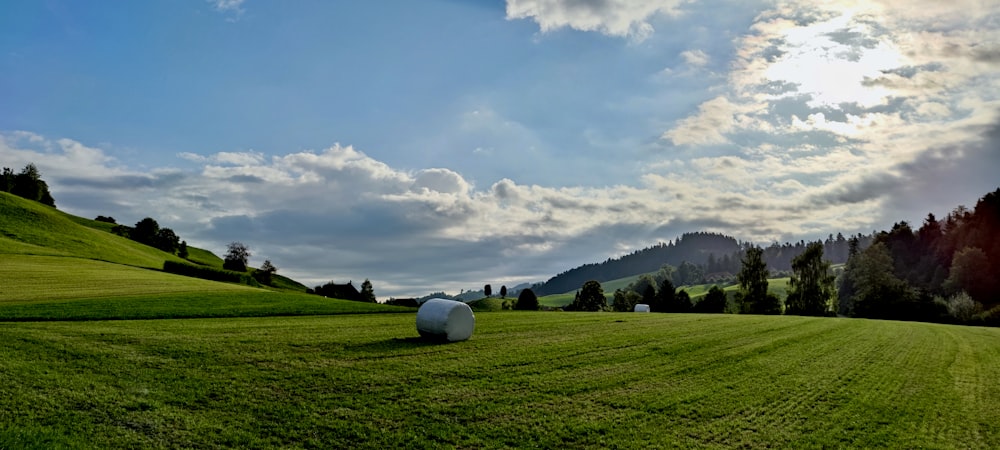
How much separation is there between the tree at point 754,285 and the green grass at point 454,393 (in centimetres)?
7476

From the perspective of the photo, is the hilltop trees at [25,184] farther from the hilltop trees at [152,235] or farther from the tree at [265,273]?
the tree at [265,273]

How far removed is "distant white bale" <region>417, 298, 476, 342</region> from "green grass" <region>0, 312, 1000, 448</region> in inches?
28.9

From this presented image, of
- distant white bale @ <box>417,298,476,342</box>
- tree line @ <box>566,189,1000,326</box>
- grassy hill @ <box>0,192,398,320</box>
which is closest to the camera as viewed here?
distant white bale @ <box>417,298,476,342</box>

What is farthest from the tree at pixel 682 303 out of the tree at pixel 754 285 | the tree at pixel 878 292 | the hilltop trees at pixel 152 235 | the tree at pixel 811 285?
the hilltop trees at pixel 152 235

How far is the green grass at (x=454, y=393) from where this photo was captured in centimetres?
1335

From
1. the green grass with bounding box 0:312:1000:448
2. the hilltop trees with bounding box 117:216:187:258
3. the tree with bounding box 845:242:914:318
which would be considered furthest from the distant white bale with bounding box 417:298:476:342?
the hilltop trees with bounding box 117:216:187:258

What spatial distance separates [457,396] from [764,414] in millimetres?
8708

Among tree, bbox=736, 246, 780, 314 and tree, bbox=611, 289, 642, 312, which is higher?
tree, bbox=736, 246, 780, 314

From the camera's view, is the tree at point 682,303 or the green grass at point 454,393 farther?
the tree at point 682,303

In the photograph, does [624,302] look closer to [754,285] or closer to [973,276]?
[754,285]

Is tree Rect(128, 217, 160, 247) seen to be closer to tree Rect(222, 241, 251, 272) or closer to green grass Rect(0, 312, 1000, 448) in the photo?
tree Rect(222, 241, 251, 272)

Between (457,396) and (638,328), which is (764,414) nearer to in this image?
(457,396)

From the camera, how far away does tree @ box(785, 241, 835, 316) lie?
9625cm

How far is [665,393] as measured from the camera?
17906 mm
